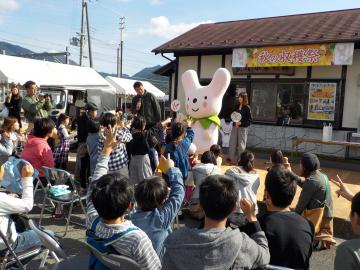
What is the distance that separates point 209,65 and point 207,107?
5.03m

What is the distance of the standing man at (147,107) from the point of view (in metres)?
6.19

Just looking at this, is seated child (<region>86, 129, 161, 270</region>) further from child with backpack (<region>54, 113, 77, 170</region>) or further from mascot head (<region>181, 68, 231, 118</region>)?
mascot head (<region>181, 68, 231, 118</region>)

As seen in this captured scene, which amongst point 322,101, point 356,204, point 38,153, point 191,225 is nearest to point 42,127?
point 38,153

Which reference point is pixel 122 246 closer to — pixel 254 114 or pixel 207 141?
pixel 207 141

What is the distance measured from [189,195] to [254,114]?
6558 mm

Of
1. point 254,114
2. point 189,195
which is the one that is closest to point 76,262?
point 189,195

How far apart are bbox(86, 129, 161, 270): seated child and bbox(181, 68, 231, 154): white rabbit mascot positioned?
4.68 metres

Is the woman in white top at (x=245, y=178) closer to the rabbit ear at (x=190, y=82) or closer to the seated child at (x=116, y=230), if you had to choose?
the seated child at (x=116, y=230)

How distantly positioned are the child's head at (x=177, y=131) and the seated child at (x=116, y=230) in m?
2.35

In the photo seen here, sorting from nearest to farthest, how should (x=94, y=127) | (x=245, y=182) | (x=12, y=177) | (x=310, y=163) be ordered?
(x=310, y=163) < (x=245, y=182) < (x=12, y=177) < (x=94, y=127)

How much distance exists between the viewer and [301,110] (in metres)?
9.88

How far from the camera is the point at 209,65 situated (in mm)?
11297

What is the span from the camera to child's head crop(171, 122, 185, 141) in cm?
438

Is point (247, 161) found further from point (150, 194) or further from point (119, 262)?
point (119, 262)
